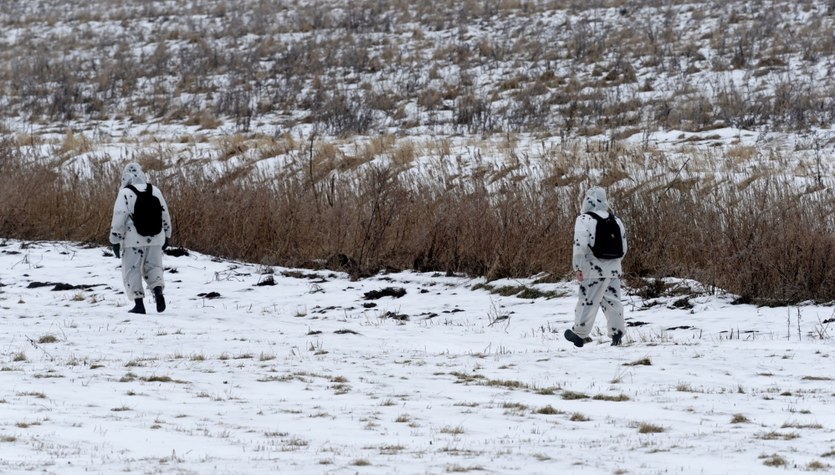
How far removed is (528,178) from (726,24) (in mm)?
16554

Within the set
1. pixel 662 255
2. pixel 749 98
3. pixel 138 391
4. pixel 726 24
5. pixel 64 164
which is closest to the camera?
pixel 138 391

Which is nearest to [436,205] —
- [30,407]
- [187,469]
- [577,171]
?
[577,171]

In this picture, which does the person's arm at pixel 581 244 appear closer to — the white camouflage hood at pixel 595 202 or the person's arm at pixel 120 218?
the white camouflage hood at pixel 595 202

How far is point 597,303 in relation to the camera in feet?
33.7

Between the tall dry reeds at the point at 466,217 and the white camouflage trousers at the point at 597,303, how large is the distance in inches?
109

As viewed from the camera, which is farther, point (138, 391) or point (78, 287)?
point (78, 287)

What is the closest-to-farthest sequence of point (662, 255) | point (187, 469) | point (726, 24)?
1. point (187, 469)
2. point (662, 255)
3. point (726, 24)

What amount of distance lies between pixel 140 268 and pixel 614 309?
5.64m

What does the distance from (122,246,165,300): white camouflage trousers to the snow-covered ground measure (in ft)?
1.09

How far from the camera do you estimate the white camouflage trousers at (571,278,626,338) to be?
10.3 metres

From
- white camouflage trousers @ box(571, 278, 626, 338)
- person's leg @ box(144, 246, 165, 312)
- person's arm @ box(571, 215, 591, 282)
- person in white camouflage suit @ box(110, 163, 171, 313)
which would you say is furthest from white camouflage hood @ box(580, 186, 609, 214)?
person's leg @ box(144, 246, 165, 312)

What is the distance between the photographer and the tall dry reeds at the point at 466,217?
1275cm

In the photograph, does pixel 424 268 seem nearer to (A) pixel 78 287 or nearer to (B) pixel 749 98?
(A) pixel 78 287

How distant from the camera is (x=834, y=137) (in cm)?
2056
